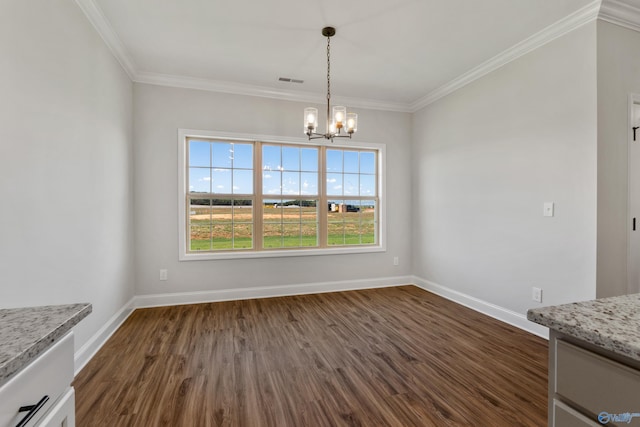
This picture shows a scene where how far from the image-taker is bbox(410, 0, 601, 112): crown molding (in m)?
2.48

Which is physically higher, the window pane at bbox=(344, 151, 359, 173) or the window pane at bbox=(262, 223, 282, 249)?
the window pane at bbox=(344, 151, 359, 173)

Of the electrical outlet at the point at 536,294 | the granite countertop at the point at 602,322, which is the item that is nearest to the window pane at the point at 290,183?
the electrical outlet at the point at 536,294

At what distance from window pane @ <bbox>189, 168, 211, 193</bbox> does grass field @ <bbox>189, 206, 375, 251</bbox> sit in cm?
25

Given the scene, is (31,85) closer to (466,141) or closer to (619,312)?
(619,312)

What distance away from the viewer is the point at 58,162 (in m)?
2.02

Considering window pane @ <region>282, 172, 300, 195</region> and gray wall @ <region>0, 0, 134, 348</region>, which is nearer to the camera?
gray wall @ <region>0, 0, 134, 348</region>

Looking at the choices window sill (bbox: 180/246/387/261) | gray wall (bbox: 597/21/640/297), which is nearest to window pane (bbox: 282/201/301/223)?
window sill (bbox: 180/246/387/261)

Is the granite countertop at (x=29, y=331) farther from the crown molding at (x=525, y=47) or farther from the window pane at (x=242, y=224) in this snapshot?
the crown molding at (x=525, y=47)

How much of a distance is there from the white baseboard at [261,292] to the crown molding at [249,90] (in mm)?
2685

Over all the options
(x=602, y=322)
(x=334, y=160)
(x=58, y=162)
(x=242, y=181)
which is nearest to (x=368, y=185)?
(x=334, y=160)

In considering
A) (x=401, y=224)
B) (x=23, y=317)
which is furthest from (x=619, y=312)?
(x=401, y=224)

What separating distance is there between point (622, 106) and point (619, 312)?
8.66 ft

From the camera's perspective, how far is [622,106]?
8.33 feet

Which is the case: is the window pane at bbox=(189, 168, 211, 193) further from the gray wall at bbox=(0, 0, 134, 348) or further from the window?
the gray wall at bbox=(0, 0, 134, 348)
